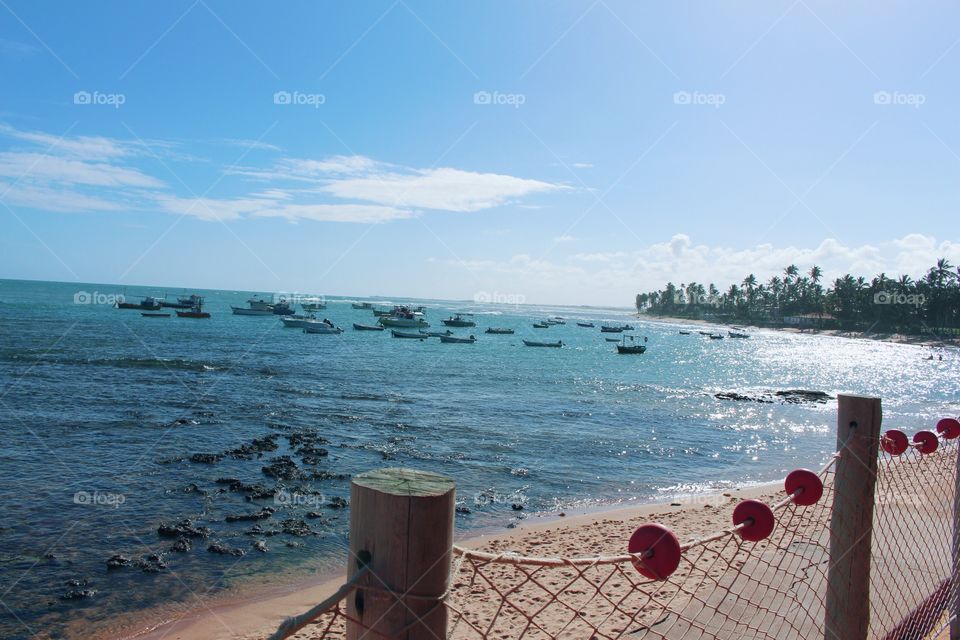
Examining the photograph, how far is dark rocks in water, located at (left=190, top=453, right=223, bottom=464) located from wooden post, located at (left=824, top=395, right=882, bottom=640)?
1870cm

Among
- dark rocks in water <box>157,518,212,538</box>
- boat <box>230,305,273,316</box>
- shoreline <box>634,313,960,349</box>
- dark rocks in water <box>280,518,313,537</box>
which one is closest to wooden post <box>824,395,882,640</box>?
dark rocks in water <box>280,518,313,537</box>

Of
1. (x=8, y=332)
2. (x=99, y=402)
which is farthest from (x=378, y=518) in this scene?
(x=8, y=332)

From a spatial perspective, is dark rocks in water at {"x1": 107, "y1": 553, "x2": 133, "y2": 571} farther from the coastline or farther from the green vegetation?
the green vegetation

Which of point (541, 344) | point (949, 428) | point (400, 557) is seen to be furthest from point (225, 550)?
point (541, 344)

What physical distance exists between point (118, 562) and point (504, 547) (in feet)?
24.6

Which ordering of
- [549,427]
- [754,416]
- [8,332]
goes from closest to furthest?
1. [549,427]
2. [754,416]
3. [8,332]

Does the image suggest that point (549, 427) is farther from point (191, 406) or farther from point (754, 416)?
point (191, 406)

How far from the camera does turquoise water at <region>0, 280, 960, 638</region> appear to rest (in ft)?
39.2

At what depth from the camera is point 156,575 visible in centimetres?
1101

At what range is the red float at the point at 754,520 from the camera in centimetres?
280

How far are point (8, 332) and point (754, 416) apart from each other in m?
67.4

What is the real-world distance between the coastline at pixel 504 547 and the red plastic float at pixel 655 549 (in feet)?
26.3

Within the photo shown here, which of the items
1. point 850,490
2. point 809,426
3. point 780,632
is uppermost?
point 850,490

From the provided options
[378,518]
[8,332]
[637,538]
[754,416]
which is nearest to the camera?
[378,518]
